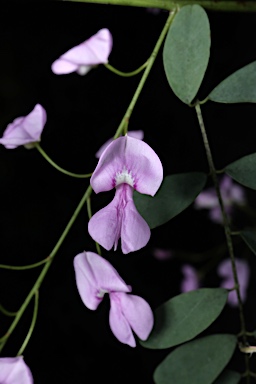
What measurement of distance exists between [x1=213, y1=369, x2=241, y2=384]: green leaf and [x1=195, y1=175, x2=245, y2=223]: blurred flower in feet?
1.62

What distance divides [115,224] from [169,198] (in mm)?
96

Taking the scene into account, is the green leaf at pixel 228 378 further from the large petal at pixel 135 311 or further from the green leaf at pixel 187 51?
the green leaf at pixel 187 51

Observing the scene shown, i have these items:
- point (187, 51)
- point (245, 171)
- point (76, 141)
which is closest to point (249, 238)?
point (245, 171)

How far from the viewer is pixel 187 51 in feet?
2.04

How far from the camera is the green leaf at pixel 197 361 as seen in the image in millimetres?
645

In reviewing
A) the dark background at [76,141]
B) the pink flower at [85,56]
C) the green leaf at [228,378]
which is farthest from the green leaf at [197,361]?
the dark background at [76,141]

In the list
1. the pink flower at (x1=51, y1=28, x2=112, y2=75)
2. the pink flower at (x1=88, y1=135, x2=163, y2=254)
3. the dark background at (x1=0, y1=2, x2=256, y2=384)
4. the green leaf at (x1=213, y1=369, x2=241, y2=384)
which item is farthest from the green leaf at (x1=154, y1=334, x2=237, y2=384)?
the dark background at (x1=0, y1=2, x2=256, y2=384)

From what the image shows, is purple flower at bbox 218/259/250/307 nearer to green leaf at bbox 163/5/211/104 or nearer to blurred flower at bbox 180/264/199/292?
blurred flower at bbox 180/264/199/292

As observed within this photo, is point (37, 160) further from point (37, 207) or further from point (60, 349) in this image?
point (60, 349)

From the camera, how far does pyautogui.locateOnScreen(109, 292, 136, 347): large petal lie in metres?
0.60

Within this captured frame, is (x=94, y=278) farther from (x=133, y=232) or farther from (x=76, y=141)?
(x=76, y=141)

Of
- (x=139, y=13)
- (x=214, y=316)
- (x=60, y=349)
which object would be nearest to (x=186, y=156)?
(x=139, y=13)

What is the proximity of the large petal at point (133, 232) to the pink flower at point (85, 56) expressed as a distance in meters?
0.13

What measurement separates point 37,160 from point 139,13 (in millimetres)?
268
